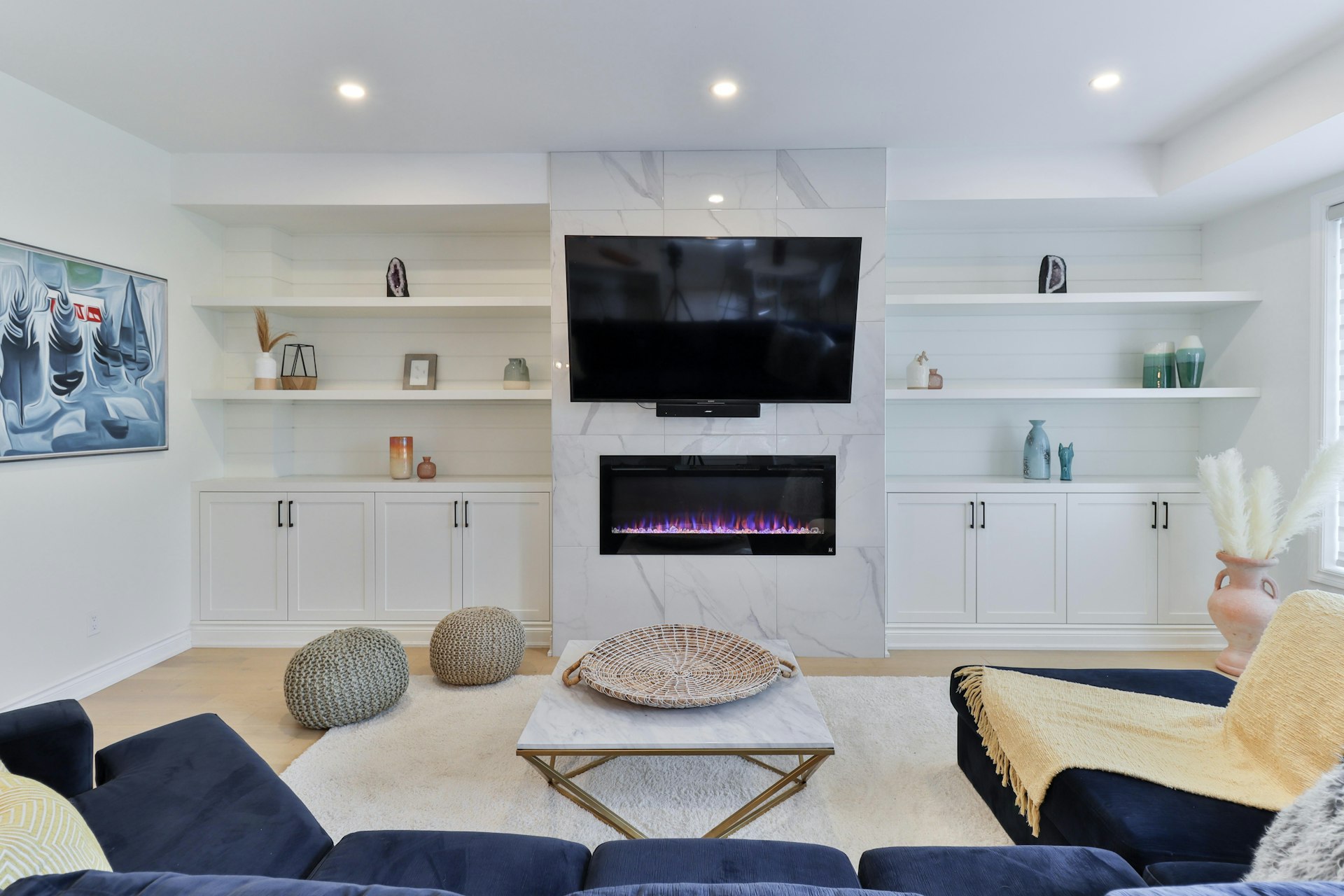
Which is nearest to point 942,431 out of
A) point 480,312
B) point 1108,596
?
point 1108,596

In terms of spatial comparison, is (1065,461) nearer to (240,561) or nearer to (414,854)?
(414,854)

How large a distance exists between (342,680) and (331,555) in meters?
1.25

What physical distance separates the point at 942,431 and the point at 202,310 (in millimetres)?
4121

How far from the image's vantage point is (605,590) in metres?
3.67

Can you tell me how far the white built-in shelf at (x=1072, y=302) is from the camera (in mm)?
3658

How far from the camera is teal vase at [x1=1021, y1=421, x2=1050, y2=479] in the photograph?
3.96 m

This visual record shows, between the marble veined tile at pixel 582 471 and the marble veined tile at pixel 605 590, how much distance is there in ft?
0.35

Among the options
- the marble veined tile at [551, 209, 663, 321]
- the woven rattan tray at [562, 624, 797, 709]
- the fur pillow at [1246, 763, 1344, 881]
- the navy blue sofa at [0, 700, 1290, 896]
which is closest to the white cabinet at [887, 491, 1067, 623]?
the woven rattan tray at [562, 624, 797, 709]

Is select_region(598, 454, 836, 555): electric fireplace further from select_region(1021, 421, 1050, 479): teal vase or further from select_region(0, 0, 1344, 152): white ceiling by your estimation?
select_region(0, 0, 1344, 152): white ceiling

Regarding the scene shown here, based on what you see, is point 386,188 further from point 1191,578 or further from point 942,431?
point 1191,578

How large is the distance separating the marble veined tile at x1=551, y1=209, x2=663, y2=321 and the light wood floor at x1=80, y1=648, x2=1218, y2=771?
1825mm

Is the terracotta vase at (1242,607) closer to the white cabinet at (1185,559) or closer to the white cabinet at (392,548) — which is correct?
the white cabinet at (1185,559)

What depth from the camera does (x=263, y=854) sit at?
1.32 meters

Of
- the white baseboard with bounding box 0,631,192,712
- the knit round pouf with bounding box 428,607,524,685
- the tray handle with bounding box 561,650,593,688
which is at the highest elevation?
the tray handle with bounding box 561,650,593,688
